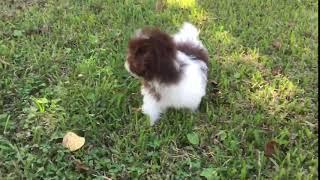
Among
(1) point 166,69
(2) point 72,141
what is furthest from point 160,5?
(2) point 72,141

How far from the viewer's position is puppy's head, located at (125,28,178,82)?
3982 millimetres

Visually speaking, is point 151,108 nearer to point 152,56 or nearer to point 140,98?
point 140,98

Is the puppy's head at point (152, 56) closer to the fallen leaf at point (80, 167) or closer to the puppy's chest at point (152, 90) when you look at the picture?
the puppy's chest at point (152, 90)

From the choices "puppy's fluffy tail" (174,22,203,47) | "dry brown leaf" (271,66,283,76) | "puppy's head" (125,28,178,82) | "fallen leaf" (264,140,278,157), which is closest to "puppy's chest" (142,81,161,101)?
"puppy's head" (125,28,178,82)

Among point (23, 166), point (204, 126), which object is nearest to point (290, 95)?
point (204, 126)

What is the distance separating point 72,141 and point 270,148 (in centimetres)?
165

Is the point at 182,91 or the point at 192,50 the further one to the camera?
the point at 192,50

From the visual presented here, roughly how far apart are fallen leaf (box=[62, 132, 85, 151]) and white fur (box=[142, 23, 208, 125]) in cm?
64

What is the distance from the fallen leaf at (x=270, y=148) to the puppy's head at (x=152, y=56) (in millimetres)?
972

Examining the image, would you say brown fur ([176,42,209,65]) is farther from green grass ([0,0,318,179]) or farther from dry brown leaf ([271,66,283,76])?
dry brown leaf ([271,66,283,76])

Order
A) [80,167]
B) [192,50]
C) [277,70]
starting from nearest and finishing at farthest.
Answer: [80,167]
[192,50]
[277,70]

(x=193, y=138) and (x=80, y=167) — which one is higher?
(x=193, y=138)

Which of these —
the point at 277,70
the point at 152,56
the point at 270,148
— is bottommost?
the point at 270,148

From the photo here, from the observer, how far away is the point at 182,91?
4277mm
